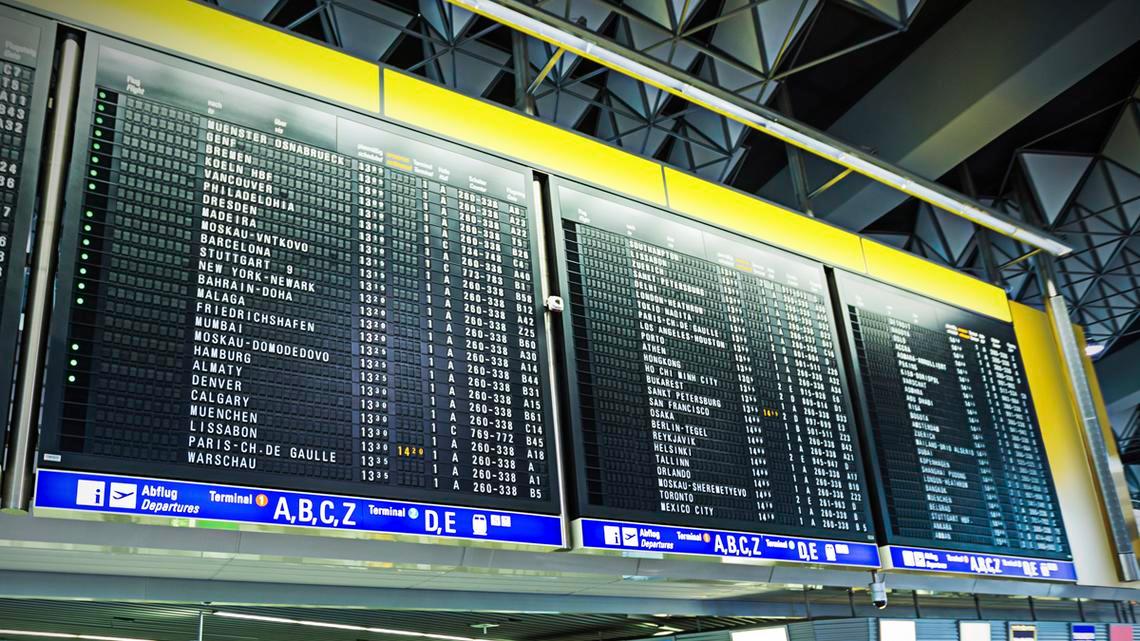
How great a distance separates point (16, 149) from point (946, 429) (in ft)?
27.5

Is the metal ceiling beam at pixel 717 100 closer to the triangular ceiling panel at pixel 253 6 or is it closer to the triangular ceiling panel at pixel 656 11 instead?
the triangular ceiling panel at pixel 656 11

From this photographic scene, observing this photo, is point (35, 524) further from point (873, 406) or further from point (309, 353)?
point (873, 406)

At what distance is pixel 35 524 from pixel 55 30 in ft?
9.68

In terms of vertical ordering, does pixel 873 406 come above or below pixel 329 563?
above

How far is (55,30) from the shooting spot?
6.05 metres

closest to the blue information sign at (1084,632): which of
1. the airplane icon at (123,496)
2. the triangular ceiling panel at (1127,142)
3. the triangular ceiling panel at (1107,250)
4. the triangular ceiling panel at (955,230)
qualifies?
the triangular ceiling panel at (955,230)

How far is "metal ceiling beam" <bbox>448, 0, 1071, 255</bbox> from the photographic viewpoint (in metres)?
7.98

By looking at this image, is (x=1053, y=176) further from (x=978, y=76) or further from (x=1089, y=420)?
(x=1089, y=420)

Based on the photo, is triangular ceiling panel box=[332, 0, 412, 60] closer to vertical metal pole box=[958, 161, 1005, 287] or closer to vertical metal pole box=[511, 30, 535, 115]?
vertical metal pole box=[511, 30, 535, 115]

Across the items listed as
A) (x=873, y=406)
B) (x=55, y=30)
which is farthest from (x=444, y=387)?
(x=873, y=406)

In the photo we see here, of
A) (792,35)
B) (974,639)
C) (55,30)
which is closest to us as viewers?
(55,30)

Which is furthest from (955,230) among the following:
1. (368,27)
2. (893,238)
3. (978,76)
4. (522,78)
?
(368,27)

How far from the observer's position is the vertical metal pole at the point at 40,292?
5.00 m

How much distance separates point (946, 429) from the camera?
998 centimetres
